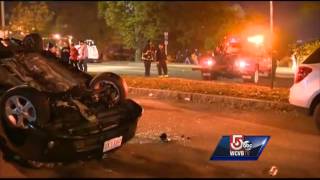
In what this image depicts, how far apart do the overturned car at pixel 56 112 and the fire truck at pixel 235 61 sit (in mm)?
13801

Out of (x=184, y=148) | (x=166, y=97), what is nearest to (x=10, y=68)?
(x=184, y=148)

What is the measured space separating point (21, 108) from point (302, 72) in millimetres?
5173

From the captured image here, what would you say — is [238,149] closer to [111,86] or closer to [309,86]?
[111,86]

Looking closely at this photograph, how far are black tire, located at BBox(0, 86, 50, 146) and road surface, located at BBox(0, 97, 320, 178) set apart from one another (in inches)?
21.5

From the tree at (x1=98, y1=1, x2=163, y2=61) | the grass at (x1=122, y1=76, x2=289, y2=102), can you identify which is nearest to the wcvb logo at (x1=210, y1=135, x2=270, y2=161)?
the grass at (x1=122, y1=76, x2=289, y2=102)

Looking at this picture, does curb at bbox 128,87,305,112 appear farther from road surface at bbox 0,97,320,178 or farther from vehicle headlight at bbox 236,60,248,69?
vehicle headlight at bbox 236,60,248,69

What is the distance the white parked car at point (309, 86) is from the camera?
888 cm

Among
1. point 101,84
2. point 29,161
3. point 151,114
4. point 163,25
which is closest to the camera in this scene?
point 29,161

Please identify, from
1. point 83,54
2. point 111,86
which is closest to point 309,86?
point 111,86

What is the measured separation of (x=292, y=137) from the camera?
902cm

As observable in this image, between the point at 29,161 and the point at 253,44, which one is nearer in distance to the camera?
the point at 29,161

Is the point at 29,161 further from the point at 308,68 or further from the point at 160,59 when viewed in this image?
the point at 160,59

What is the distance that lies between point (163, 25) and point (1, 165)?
127 feet

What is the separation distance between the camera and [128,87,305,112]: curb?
12485 mm
